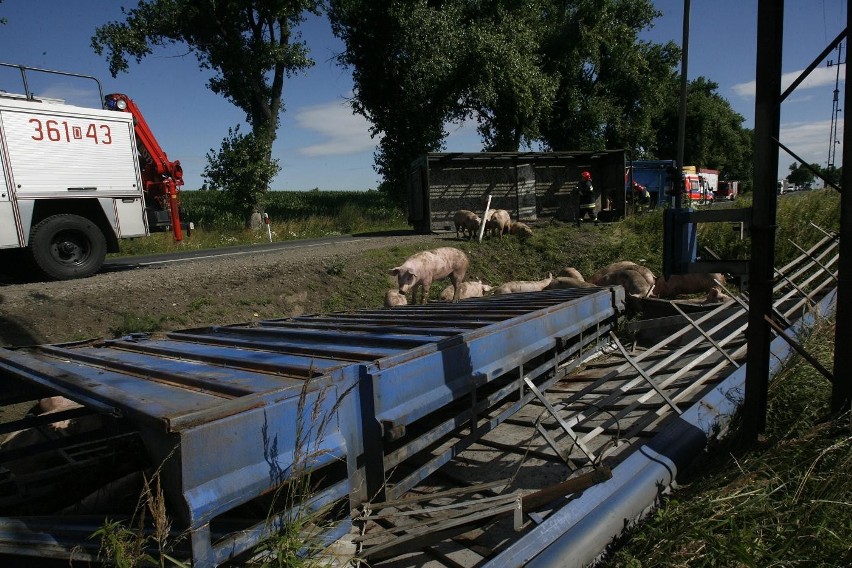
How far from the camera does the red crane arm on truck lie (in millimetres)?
11508

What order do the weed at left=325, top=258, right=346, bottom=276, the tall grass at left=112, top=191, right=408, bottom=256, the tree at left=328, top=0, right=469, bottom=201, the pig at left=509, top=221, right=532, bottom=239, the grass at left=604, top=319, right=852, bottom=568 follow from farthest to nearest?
the tree at left=328, top=0, right=469, bottom=201, the tall grass at left=112, top=191, right=408, bottom=256, the pig at left=509, top=221, right=532, bottom=239, the weed at left=325, top=258, right=346, bottom=276, the grass at left=604, top=319, right=852, bottom=568

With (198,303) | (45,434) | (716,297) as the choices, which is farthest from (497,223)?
(45,434)

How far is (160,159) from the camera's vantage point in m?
11.8

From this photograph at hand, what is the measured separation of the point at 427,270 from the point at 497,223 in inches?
191

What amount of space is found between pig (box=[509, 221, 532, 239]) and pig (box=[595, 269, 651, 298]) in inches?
193

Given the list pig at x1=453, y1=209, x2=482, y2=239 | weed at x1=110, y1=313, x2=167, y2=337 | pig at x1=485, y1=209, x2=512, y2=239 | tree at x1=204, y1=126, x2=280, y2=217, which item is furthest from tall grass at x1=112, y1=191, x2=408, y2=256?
weed at x1=110, y1=313, x2=167, y2=337

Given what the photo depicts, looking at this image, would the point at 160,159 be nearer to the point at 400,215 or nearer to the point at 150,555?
the point at 150,555

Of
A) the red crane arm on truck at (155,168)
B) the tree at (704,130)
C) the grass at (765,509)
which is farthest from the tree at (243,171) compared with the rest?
the tree at (704,130)

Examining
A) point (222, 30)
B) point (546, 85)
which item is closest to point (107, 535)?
point (222, 30)

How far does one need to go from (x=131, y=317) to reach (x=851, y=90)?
26.9 feet

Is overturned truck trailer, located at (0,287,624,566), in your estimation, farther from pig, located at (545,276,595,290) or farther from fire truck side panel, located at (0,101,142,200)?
fire truck side panel, located at (0,101,142,200)

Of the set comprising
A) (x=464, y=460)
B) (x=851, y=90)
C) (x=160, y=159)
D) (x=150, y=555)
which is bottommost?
(x=464, y=460)

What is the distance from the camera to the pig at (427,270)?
9383 mm

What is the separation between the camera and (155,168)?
38.0 ft
